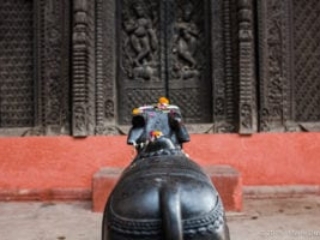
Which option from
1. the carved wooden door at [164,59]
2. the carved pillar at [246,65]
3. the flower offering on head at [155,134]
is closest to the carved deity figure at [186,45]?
the carved wooden door at [164,59]

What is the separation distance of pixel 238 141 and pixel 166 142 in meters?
3.96

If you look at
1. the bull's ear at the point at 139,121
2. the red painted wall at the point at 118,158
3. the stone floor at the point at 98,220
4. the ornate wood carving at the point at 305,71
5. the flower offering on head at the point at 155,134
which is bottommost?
the stone floor at the point at 98,220

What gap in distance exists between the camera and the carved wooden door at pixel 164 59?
7.29 m

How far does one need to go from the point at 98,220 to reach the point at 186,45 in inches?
134

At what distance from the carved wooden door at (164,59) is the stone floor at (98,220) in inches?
72.9

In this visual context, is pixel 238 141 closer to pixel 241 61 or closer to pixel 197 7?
pixel 241 61

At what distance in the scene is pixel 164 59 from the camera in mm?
7305

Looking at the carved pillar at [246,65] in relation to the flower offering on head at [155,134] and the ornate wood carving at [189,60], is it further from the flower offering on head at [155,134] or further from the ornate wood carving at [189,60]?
the flower offering on head at [155,134]

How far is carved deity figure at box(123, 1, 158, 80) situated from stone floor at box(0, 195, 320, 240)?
233 centimetres

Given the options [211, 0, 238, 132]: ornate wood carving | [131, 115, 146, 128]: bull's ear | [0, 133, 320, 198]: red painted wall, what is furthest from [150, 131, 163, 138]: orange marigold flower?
[211, 0, 238, 132]: ornate wood carving

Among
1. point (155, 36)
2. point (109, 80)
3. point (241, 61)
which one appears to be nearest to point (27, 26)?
point (109, 80)

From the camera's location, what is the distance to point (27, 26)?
7.26 metres

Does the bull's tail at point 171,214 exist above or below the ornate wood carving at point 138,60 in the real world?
below

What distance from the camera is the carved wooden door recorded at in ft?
23.9
